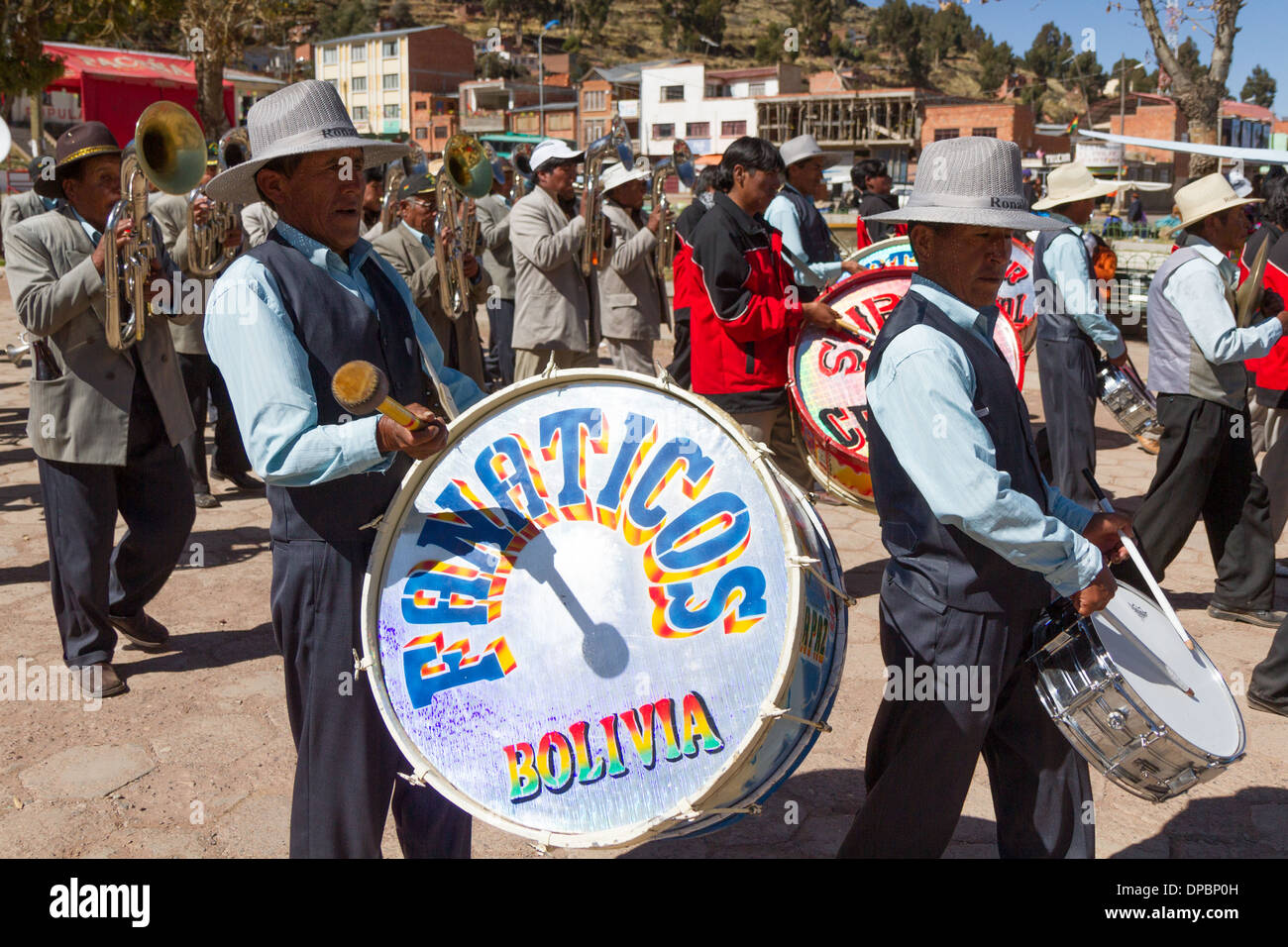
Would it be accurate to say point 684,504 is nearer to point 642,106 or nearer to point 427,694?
point 427,694

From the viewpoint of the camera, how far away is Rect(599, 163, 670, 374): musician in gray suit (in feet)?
23.1

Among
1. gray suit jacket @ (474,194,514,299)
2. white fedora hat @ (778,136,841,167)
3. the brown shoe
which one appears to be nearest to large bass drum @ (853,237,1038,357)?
white fedora hat @ (778,136,841,167)

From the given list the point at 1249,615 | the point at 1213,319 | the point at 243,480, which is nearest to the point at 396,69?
the point at 243,480

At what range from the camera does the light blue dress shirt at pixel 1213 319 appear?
15.0 ft

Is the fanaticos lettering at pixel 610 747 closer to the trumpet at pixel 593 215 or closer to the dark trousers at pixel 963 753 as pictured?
the dark trousers at pixel 963 753

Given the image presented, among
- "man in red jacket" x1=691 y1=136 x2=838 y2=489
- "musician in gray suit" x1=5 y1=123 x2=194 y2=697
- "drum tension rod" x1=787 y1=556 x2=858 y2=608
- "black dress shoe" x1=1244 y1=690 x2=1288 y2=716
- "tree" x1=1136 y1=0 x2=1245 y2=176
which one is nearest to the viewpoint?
"drum tension rod" x1=787 y1=556 x2=858 y2=608

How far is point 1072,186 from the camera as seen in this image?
5762 mm

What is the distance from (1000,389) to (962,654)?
1.80 ft

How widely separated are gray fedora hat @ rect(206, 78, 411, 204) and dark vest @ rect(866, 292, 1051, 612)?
1217 millimetres

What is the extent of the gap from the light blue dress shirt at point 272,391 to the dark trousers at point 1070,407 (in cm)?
441

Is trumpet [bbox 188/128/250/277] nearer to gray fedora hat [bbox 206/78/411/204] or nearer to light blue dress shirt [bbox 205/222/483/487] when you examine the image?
gray fedora hat [bbox 206/78/411/204]

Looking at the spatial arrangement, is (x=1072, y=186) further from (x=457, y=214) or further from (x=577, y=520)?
(x=577, y=520)

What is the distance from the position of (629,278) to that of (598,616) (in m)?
5.20

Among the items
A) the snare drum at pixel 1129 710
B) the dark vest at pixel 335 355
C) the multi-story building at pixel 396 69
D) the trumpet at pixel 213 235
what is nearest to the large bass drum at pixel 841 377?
the snare drum at pixel 1129 710
